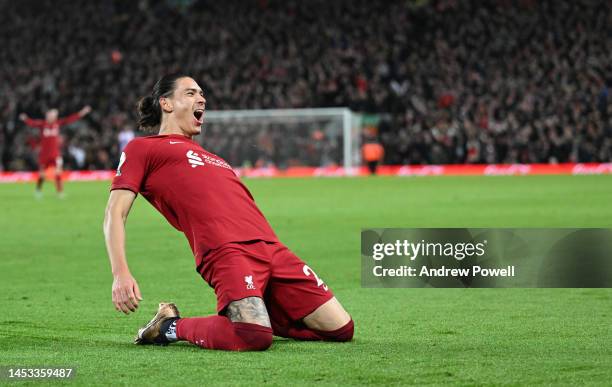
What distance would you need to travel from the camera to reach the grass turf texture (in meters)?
5.80

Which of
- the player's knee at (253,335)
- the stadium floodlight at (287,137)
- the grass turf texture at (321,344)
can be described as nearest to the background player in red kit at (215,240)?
the player's knee at (253,335)

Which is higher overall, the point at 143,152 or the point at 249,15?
the point at 249,15

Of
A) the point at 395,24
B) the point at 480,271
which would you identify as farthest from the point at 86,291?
the point at 395,24

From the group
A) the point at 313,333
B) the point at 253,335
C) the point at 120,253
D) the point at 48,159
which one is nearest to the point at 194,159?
the point at 120,253

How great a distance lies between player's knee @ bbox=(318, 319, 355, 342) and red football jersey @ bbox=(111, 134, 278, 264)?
68 cm

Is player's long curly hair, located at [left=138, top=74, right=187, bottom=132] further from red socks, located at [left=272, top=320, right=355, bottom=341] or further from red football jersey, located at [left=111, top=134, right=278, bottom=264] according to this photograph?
red socks, located at [left=272, top=320, right=355, bottom=341]

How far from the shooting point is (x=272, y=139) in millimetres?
41406

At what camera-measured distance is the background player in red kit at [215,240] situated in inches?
257

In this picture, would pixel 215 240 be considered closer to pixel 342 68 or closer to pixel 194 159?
pixel 194 159

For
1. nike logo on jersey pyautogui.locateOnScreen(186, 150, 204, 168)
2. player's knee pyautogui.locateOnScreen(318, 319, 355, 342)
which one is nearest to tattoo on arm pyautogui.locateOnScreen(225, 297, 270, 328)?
player's knee pyautogui.locateOnScreen(318, 319, 355, 342)

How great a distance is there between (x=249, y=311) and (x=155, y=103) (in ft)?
5.06

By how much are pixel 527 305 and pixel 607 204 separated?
1248cm

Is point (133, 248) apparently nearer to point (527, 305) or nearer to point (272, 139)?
point (527, 305)

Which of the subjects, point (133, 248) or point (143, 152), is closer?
point (143, 152)
